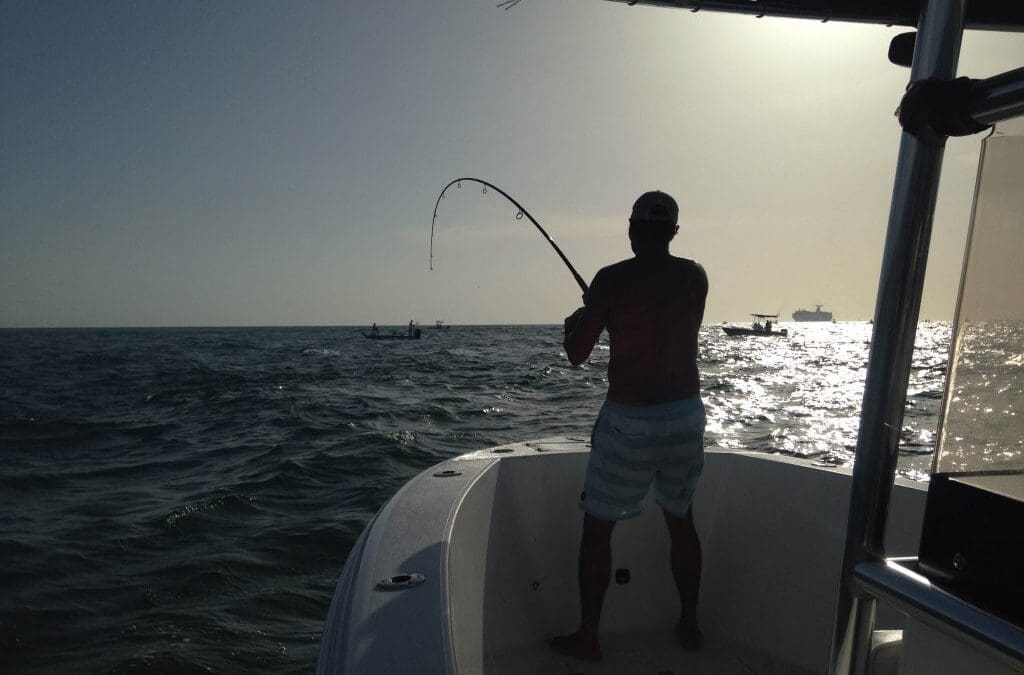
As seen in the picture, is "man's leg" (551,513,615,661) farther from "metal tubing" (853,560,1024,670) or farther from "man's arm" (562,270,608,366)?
"metal tubing" (853,560,1024,670)

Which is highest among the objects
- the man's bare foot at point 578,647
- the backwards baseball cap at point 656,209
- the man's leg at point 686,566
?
the backwards baseball cap at point 656,209

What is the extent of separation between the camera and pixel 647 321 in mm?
2113

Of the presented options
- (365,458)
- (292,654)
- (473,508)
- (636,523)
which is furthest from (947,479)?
(365,458)

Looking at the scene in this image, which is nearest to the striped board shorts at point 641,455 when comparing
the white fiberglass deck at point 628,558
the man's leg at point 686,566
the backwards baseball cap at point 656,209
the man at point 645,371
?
the man at point 645,371

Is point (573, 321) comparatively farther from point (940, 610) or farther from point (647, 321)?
point (940, 610)

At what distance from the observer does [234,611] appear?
3.78m

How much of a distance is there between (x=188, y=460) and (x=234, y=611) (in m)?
4.64

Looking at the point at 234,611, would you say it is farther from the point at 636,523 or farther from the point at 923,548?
the point at 923,548

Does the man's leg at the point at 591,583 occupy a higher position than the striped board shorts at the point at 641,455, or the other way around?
the striped board shorts at the point at 641,455

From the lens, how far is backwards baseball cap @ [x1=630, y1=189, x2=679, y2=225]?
211 centimetres

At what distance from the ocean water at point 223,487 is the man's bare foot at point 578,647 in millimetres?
1276

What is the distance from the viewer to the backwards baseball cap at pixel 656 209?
211 cm

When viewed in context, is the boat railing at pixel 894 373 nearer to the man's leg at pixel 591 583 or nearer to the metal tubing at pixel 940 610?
the metal tubing at pixel 940 610

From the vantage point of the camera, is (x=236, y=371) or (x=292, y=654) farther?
(x=236, y=371)
